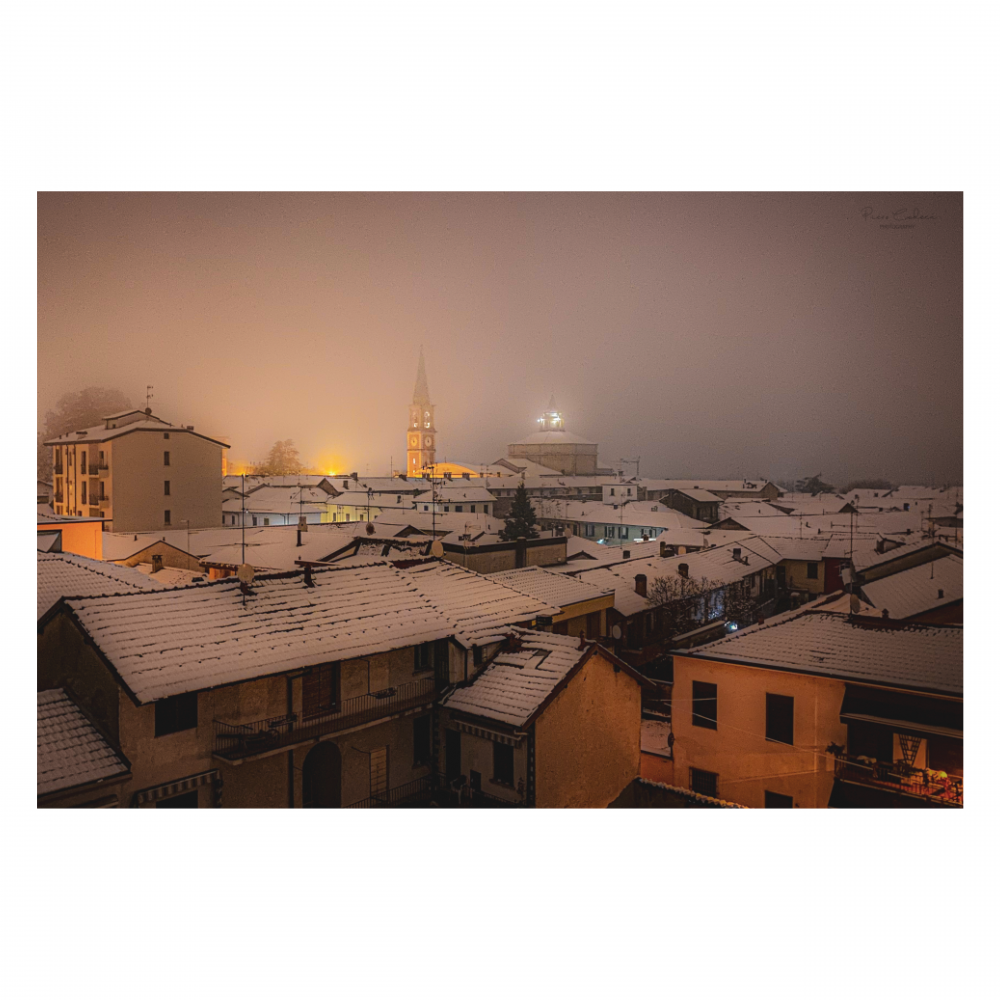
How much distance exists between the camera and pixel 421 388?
4828 mm

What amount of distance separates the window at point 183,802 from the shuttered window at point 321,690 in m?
0.68

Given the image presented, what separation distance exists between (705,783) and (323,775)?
237cm

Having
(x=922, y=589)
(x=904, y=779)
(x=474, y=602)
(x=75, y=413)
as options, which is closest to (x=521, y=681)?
(x=474, y=602)

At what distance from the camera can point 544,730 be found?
4238 mm

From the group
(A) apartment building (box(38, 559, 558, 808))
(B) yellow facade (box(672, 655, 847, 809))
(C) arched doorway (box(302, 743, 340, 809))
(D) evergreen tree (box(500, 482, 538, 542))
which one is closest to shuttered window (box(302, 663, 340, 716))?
(A) apartment building (box(38, 559, 558, 808))

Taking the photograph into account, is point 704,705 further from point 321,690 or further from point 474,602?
point 321,690

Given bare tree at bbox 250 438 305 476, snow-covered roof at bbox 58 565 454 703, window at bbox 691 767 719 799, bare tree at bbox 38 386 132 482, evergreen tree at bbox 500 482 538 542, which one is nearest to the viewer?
snow-covered roof at bbox 58 565 454 703

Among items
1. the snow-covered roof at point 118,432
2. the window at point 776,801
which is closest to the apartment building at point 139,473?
the snow-covered roof at point 118,432

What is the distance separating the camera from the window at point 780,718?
442cm

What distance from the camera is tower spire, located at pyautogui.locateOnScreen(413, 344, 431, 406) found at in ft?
15.8

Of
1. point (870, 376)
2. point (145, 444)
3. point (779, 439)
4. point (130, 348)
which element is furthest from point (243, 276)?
point (870, 376)

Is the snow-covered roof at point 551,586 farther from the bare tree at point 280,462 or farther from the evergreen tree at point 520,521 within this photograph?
the bare tree at point 280,462

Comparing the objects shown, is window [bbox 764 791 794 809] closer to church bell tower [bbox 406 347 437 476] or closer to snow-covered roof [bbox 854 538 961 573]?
snow-covered roof [bbox 854 538 961 573]

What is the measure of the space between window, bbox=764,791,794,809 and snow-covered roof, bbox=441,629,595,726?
1.41 m
